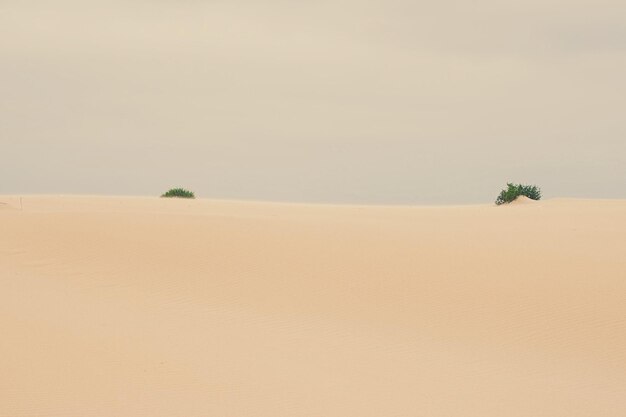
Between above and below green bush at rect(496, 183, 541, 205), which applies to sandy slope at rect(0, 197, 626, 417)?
below

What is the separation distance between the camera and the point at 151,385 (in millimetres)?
7039

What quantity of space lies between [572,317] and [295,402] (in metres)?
5.15

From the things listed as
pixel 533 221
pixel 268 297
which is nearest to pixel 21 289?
pixel 268 297

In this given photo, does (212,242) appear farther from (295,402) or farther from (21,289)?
(295,402)

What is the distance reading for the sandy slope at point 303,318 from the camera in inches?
278

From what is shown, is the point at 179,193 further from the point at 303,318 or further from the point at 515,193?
the point at 303,318

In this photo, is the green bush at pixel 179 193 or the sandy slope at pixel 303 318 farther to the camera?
the green bush at pixel 179 193

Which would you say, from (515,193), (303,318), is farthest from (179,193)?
(303,318)

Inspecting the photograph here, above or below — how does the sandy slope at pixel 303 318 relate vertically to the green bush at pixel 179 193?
below

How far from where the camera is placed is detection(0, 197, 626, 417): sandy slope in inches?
278

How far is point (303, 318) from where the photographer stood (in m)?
10.3

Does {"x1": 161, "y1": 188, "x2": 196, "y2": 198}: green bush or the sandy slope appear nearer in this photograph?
the sandy slope

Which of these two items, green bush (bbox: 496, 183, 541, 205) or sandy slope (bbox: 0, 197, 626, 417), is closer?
sandy slope (bbox: 0, 197, 626, 417)

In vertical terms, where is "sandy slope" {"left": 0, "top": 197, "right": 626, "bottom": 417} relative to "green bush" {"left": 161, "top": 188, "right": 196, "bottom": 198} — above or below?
below
